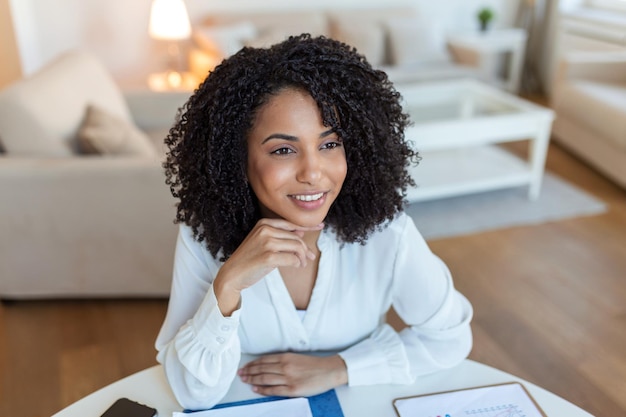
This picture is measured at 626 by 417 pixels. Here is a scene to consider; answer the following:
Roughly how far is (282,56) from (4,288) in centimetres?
167

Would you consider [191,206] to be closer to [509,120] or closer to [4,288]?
[4,288]

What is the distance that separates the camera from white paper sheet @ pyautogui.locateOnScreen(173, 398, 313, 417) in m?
0.90

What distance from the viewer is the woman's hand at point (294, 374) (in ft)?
3.10

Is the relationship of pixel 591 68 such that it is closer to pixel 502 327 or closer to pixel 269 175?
pixel 502 327

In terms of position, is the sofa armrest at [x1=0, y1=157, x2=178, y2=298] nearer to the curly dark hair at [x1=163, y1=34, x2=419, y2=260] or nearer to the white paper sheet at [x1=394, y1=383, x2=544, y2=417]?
the curly dark hair at [x1=163, y1=34, x2=419, y2=260]

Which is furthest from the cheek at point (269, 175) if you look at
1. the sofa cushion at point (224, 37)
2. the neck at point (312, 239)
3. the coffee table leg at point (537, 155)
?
the sofa cushion at point (224, 37)

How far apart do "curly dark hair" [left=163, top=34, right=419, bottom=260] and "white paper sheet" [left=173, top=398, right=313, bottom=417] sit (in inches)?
10.2

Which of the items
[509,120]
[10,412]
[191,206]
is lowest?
[10,412]

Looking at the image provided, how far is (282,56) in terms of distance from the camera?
0.91 metres

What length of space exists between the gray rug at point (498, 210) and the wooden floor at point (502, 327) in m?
0.11

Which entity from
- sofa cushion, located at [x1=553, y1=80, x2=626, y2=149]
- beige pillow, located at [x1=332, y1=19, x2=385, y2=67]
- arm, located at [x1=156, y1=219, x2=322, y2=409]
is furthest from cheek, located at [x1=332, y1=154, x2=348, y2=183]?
beige pillow, located at [x1=332, y1=19, x2=385, y2=67]

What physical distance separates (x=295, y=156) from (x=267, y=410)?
398mm

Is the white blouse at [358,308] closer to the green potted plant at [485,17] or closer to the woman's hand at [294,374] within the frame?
the woman's hand at [294,374]

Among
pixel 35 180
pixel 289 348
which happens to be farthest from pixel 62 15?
pixel 289 348
